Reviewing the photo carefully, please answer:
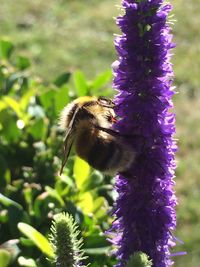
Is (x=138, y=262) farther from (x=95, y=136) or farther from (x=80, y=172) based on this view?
(x=80, y=172)

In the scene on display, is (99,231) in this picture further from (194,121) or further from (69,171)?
(194,121)

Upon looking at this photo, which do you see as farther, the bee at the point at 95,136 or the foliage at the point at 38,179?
the foliage at the point at 38,179

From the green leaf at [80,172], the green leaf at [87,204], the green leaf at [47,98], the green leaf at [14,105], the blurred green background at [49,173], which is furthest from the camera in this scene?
the green leaf at [47,98]

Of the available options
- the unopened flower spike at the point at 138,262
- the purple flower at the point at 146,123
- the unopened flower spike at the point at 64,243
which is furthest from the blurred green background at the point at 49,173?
the unopened flower spike at the point at 138,262

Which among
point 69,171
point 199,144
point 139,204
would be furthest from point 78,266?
point 199,144

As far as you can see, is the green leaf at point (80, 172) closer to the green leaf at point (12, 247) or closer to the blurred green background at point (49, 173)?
the blurred green background at point (49, 173)

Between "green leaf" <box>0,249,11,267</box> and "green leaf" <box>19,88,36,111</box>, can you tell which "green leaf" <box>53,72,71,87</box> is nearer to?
"green leaf" <box>19,88,36,111</box>

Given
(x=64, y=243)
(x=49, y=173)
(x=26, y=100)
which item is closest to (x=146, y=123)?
(x=64, y=243)
